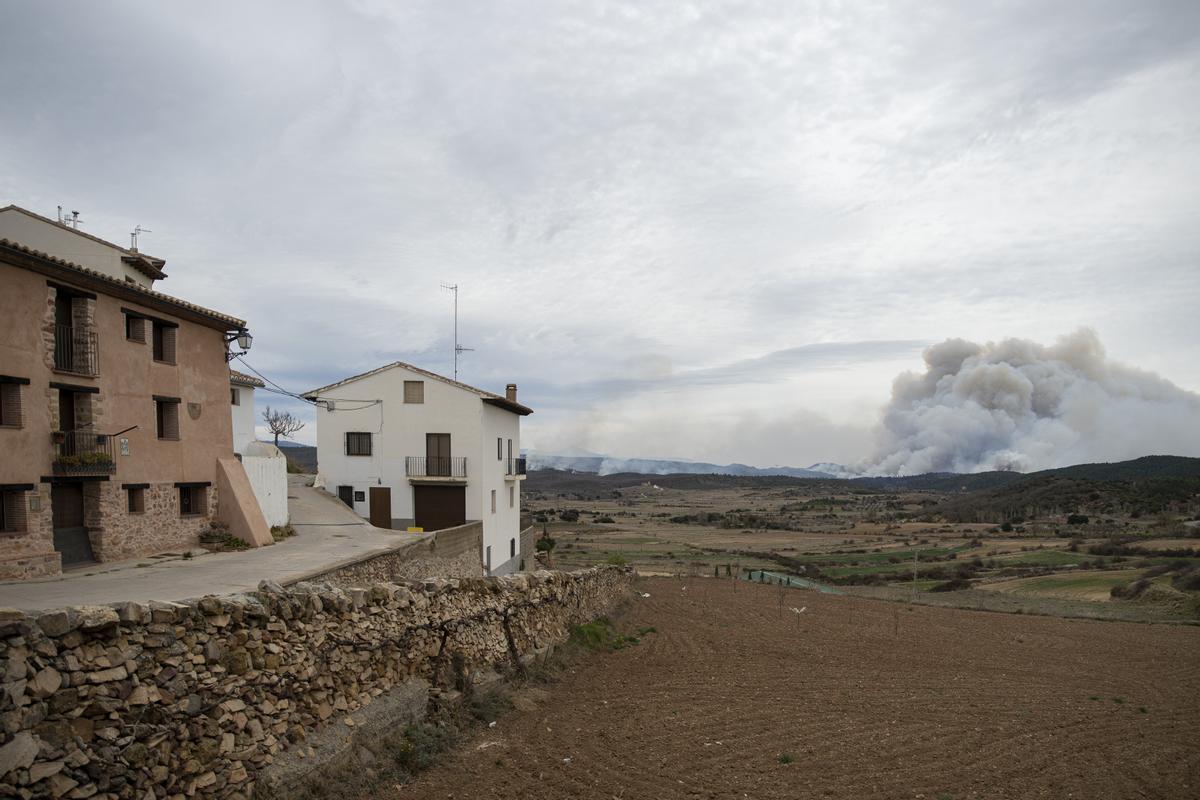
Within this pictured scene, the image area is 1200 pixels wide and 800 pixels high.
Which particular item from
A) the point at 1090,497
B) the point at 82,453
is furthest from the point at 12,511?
the point at 1090,497

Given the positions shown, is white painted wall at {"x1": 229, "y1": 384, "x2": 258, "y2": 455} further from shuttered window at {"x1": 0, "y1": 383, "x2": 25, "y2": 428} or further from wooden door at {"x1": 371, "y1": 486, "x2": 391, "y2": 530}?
shuttered window at {"x1": 0, "y1": 383, "x2": 25, "y2": 428}

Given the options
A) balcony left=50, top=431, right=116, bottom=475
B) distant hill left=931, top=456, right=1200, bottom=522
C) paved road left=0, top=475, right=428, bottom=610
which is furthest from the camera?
distant hill left=931, top=456, right=1200, bottom=522

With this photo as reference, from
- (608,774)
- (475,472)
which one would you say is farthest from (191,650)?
(475,472)

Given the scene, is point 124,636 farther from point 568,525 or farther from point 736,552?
point 568,525

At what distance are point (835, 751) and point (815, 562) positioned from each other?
152ft

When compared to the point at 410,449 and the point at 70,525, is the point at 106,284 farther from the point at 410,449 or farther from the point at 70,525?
the point at 410,449

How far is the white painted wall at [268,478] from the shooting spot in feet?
72.5

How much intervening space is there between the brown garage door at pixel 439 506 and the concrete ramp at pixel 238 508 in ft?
31.3

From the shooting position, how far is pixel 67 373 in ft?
51.5

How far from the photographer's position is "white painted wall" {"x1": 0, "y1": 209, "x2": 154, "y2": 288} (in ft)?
66.2

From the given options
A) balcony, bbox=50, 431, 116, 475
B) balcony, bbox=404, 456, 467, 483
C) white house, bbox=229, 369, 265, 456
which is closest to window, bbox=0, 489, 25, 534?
balcony, bbox=50, 431, 116, 475

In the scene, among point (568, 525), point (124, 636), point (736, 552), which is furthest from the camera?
point (568, 525)

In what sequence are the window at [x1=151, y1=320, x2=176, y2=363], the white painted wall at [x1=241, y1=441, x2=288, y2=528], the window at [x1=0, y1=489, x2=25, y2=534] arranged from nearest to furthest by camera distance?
the window at [x1=0, y1=489, x2=25, y2=534]
the window at [x1=151, y1=320, x2=176, y2=363]
the white painted wall at [x1=241, y1=441, x2=288, y2=528]

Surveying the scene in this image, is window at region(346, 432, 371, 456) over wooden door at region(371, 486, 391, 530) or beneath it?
over
